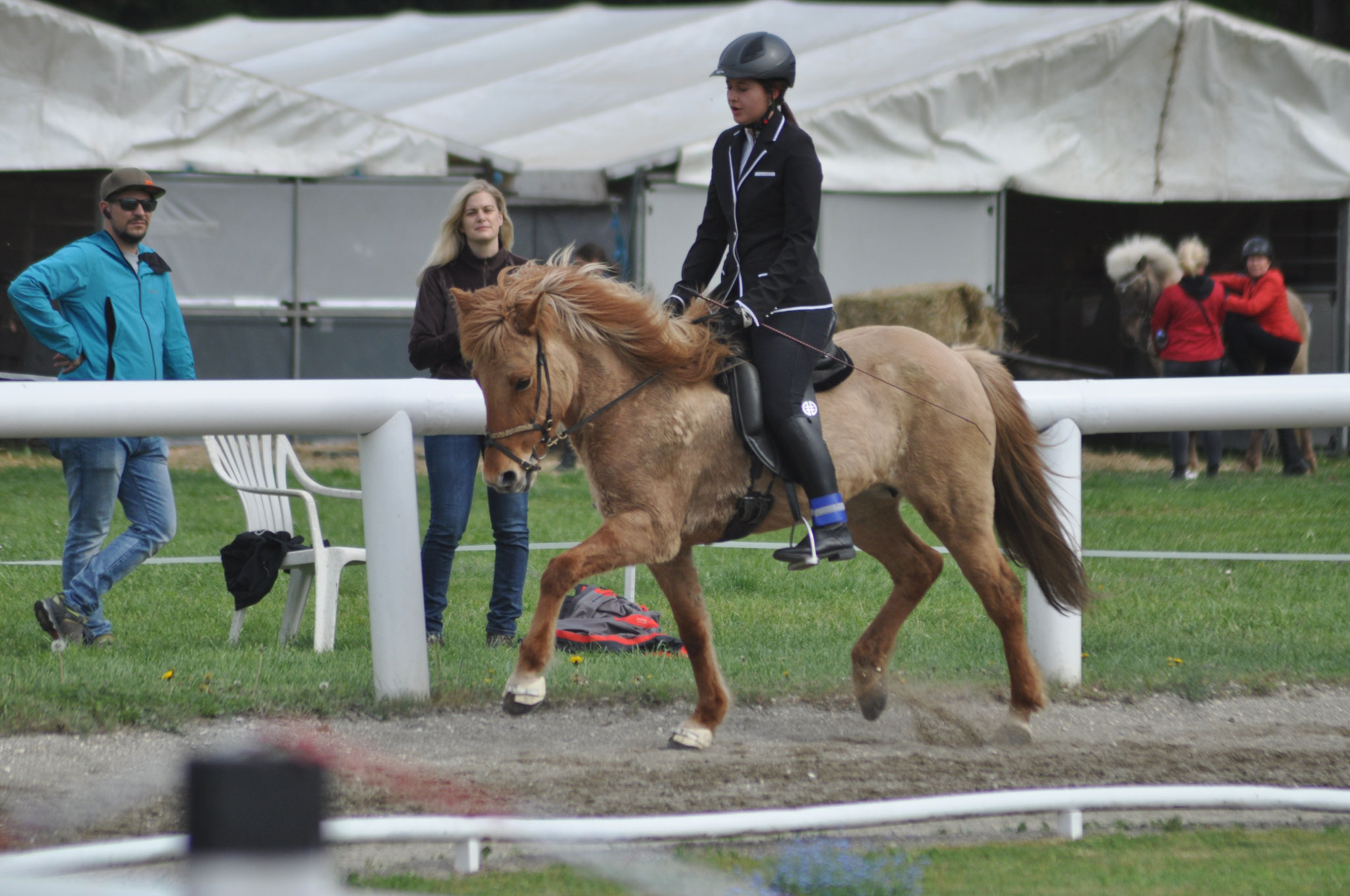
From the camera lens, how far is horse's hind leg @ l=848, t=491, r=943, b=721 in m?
5.59

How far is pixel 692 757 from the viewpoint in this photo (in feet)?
16.4

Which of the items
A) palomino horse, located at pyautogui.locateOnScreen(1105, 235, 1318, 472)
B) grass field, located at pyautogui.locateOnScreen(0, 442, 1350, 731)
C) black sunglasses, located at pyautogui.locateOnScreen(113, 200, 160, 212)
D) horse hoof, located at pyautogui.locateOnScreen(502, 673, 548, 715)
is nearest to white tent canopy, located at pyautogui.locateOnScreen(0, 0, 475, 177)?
grass field, located at pyautogui.locateOnScreen(0, 442, 1350, 731)

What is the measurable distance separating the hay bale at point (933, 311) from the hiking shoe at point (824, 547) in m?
8.92

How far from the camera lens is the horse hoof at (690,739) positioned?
5.09m

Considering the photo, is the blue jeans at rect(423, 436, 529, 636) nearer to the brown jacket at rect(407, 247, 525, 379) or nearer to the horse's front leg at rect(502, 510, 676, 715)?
the brown jacket at rect(407, 247, 525, 379)

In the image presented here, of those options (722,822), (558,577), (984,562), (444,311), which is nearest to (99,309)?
(444,311)

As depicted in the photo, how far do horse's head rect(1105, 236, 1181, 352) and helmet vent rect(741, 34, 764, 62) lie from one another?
1069 cm

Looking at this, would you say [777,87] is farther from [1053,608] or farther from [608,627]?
[608,627]

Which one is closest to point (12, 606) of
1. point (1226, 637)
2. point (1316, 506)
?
point (1226, 637)

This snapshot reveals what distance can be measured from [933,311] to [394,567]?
9.40 meters

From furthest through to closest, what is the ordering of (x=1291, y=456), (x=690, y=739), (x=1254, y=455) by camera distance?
(x=1254, y=455) → (x=1291, y=456) → (x=690, y=739)

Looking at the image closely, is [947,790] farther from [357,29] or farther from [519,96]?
[357,29]

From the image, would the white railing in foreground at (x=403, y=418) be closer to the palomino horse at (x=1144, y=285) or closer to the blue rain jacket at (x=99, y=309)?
the blue rain jacket at (x=99, y=309)

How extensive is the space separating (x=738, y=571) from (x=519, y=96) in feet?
37.4
